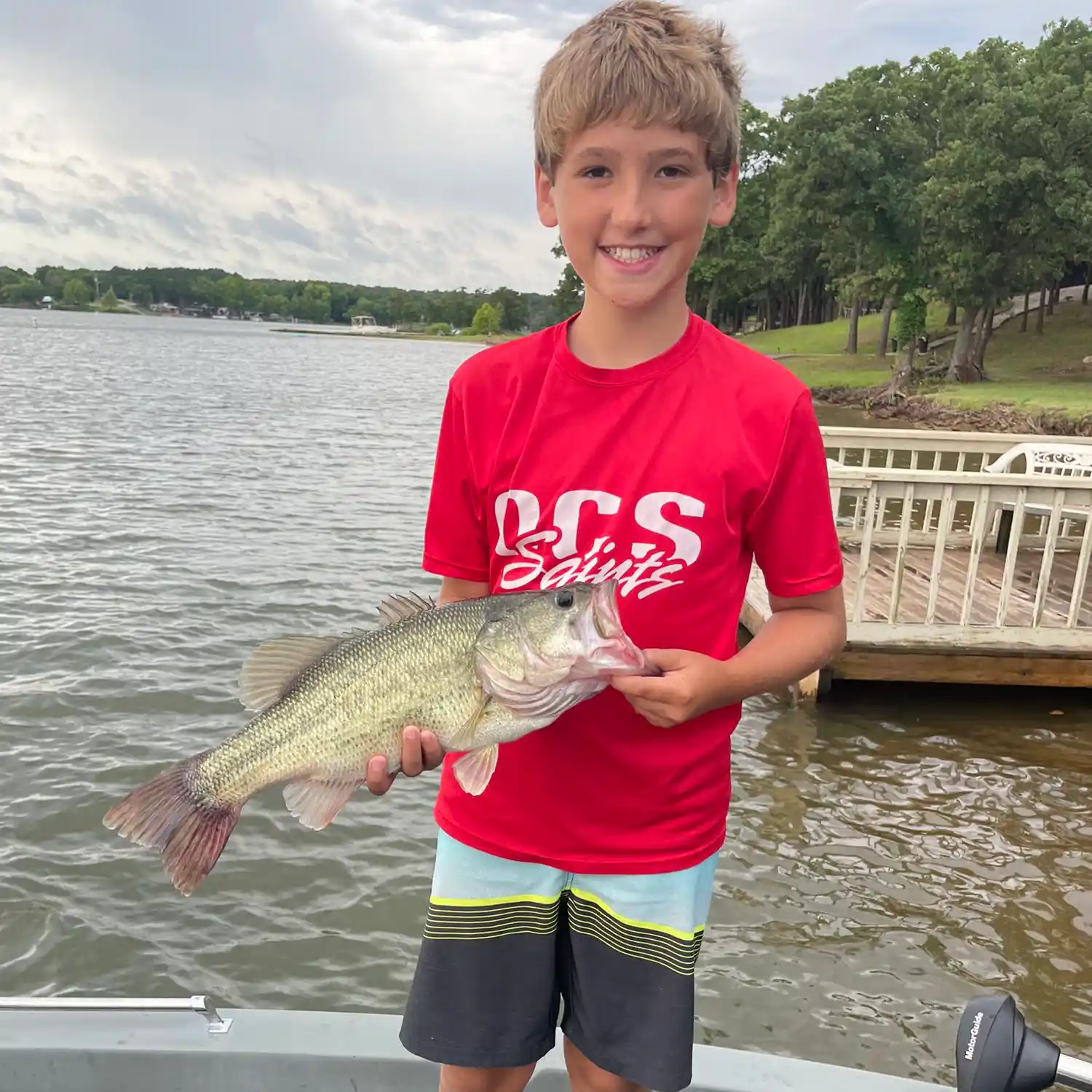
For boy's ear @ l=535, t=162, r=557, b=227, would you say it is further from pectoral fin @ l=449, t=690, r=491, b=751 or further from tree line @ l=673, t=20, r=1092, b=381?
tree line @ l=673, t=20, r=1092, b=381

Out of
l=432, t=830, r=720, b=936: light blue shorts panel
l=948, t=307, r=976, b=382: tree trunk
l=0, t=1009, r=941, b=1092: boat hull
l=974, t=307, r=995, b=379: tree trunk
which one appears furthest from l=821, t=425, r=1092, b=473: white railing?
l=974, t=307, r=995, b=379: tree trunk

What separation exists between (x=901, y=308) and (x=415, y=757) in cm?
4508

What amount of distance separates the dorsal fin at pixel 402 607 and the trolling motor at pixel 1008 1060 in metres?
1.41

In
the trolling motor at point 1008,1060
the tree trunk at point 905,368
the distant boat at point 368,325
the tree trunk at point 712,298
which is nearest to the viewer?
the trolling motor at point 1008,1060

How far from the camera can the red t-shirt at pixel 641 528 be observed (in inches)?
85.2

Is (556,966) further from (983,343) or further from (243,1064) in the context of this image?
(983,343)

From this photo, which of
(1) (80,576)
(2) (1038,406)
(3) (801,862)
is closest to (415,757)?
(3) (801,862)

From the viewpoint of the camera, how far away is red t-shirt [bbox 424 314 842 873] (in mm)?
2164

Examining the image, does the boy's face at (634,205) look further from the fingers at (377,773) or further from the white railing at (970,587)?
the white railing at (970,587)

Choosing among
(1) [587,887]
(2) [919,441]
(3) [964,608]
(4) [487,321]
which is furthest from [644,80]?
(4) [487,321]

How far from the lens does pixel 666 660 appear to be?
2.01 metres

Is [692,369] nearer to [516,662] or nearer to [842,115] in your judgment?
[516,662]

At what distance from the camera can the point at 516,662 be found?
2.14 meters

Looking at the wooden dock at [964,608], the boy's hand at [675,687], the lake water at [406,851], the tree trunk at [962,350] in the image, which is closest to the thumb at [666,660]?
the boy's hand at [675,687]
